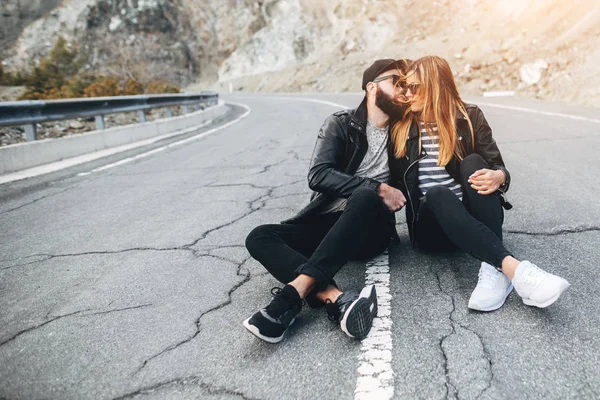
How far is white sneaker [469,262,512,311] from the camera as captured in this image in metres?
2.98

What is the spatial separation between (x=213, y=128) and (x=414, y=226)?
38.6 ft

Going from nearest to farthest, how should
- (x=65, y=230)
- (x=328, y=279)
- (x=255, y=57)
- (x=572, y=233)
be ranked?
(x=328, y=279) < (x=572, y=233) < (x=65, y=230) < (x=255, y=57)

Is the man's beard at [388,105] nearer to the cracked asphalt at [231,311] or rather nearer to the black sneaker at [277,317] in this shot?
the cracked asphalt at [231,311]

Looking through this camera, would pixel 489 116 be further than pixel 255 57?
No

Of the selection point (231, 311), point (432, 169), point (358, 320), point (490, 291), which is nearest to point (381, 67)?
point (432, 169)

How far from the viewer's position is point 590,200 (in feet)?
16.9

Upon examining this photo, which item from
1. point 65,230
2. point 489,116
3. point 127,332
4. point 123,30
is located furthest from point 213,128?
point 123,30

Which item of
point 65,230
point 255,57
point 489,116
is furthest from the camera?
point 255,57

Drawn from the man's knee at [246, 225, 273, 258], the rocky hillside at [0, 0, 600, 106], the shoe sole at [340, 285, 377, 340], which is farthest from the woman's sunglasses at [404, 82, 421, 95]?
the rocky hillside at [0, 0, 600, 106]

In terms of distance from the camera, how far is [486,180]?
3314mm

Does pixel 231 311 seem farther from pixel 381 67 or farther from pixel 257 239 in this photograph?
pixel 381 67

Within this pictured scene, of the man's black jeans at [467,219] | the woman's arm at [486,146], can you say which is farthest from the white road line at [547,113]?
the man's black jeans at [467,219]

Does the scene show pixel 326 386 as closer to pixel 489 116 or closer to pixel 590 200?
pixel 590 200

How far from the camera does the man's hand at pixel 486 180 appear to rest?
3314mm
